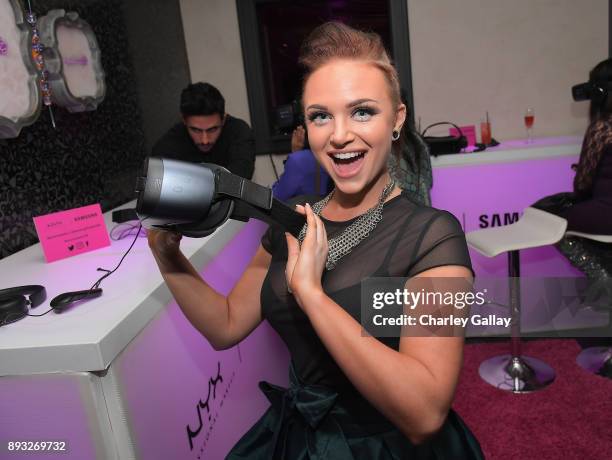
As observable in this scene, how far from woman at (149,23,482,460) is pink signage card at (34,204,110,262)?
2.10 ft

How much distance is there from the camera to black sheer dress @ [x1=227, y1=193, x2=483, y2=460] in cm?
98

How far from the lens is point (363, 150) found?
1048 millimetres

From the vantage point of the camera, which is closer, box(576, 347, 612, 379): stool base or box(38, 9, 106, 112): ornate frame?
box(38, 9, 106, 112): ornate frame

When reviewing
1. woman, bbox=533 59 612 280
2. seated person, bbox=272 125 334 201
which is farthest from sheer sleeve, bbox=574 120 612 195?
seated person, bbox=272 125 334 201

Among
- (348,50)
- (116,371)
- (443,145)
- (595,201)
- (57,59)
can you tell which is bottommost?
(595,201)

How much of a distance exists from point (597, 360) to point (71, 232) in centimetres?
247

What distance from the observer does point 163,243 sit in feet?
3.54

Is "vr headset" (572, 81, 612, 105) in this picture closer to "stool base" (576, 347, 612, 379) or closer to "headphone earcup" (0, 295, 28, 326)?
"stool base" (576, 347, 612, 379)

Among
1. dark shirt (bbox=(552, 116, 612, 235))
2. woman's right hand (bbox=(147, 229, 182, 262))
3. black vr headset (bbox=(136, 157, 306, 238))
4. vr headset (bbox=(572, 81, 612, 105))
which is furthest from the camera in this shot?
vr headset (bbox=(572, 81, 612, 105))

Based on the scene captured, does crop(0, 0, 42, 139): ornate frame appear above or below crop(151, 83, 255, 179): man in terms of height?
above

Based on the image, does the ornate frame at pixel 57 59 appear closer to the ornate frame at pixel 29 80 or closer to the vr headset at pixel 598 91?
the ornate frame at pixel 29 80

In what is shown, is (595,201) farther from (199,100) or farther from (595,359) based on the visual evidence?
(199,100)

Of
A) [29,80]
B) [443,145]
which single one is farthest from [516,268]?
[29,80]

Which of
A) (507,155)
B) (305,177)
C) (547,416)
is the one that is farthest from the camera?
(507,155)
